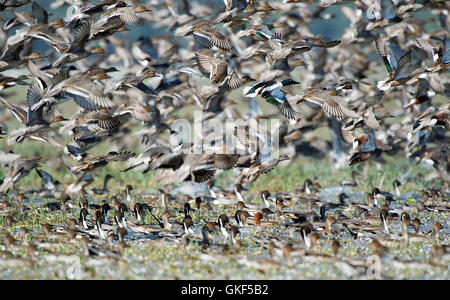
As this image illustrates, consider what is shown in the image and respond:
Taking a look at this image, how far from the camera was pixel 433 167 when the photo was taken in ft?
41.4

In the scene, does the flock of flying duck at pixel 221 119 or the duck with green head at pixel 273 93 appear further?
the duck with green head at pixel 273 93

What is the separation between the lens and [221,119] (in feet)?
43.6

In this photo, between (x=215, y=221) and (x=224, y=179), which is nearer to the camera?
(x=215, y=221)

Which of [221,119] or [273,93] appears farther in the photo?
[221,119]

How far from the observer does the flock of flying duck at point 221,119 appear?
8.98 metres

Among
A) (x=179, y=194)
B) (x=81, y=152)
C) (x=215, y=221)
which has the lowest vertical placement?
(x=179, y=194)

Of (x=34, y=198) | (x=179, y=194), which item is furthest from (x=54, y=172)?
(x=179, y=194)

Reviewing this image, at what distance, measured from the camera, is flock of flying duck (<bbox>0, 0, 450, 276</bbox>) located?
29.5ft

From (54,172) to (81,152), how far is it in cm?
401

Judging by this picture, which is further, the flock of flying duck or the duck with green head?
the duck with green head

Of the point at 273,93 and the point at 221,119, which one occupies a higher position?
the point at 273,93
